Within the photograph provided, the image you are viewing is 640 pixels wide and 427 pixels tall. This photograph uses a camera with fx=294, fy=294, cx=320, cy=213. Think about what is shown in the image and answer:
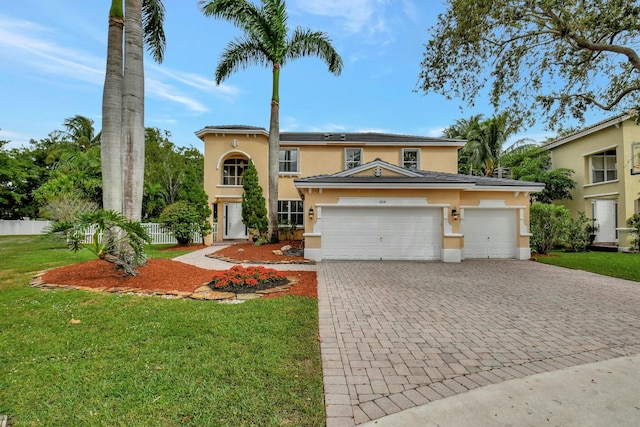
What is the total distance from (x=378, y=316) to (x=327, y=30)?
48.4 ft

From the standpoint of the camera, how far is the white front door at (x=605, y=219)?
1875cm

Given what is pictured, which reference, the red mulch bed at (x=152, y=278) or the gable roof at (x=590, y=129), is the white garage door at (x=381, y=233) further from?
the gable roof at (x=590, y=129)

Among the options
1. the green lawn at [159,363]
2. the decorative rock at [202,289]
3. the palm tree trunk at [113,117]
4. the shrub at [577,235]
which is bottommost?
the green lawn at [159,363]

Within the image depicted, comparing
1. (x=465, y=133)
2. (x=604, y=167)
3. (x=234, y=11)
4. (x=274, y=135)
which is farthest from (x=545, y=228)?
(x=465, y=133)

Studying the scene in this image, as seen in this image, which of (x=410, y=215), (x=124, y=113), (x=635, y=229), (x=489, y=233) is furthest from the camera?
(x=635, y=229)

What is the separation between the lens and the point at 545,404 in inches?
109

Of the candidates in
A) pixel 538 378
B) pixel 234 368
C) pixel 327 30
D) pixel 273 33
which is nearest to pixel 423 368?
pixel 538 378

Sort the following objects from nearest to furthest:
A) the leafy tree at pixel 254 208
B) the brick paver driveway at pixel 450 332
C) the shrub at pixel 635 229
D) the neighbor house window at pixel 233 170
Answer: the brick paver driveway at pixel 450 332
the shrub at pixel 635 229
the leafy tree at pixel 254 208
the neighbor house window at pixel 233 170

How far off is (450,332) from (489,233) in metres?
9.96

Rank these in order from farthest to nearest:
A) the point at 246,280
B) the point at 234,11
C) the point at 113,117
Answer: the point at 234,11 < the point at 113,117 < the point at 246,280

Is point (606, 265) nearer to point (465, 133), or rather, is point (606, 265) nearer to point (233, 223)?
point (233, 223)

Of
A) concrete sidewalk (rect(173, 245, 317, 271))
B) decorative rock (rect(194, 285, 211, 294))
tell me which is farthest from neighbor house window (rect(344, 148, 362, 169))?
decorative rock (rect(194, 285, 211, 294))

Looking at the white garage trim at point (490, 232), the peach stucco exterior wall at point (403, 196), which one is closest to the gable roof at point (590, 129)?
the white garage trim at point (490, 232)

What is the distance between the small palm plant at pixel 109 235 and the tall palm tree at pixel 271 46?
7757mm
